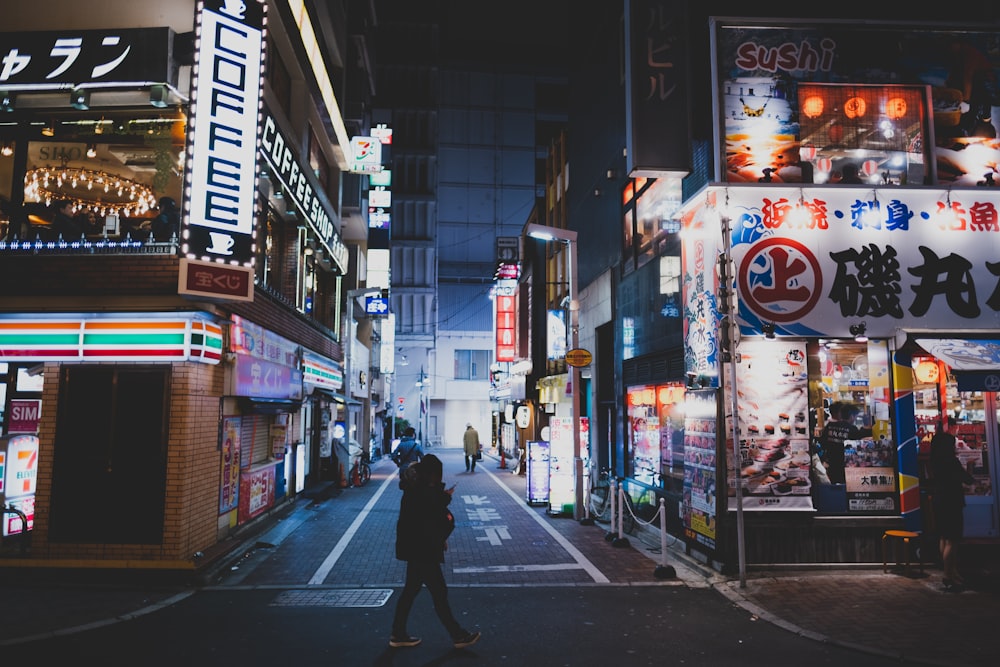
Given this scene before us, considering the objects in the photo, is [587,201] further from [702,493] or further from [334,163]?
[702,493]

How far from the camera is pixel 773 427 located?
1021 centimetres

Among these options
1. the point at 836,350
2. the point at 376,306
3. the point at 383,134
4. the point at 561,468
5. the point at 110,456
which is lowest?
the point at 561,468

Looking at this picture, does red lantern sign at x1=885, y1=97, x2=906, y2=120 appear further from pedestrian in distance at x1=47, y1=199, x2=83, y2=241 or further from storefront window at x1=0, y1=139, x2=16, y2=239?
storefront window at x1=0, y1=139, x2=16, y2=239

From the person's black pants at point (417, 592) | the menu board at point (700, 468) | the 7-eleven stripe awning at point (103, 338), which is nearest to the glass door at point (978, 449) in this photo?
the menu board at point (700, 468)

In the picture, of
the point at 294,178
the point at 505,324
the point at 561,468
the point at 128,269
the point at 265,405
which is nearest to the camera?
the point at 128,269

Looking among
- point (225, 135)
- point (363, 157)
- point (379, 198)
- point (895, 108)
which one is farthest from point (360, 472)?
point (895, 108)

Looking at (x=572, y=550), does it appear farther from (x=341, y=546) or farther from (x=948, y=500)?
(x=948, y=500)

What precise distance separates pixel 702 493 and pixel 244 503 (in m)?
Result: 8.85

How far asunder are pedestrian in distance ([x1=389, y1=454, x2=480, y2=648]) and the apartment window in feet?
157

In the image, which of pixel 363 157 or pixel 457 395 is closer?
pixel 363 157

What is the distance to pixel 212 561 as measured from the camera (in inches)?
390

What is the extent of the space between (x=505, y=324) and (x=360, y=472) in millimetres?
14382

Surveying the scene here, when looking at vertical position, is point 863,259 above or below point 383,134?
below

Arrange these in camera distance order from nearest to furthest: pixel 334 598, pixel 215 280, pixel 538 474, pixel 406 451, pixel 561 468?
pixel 334 598 < pixel 215 280 < pixel 561 468 < pixel 406 451 < pixel 538 474
